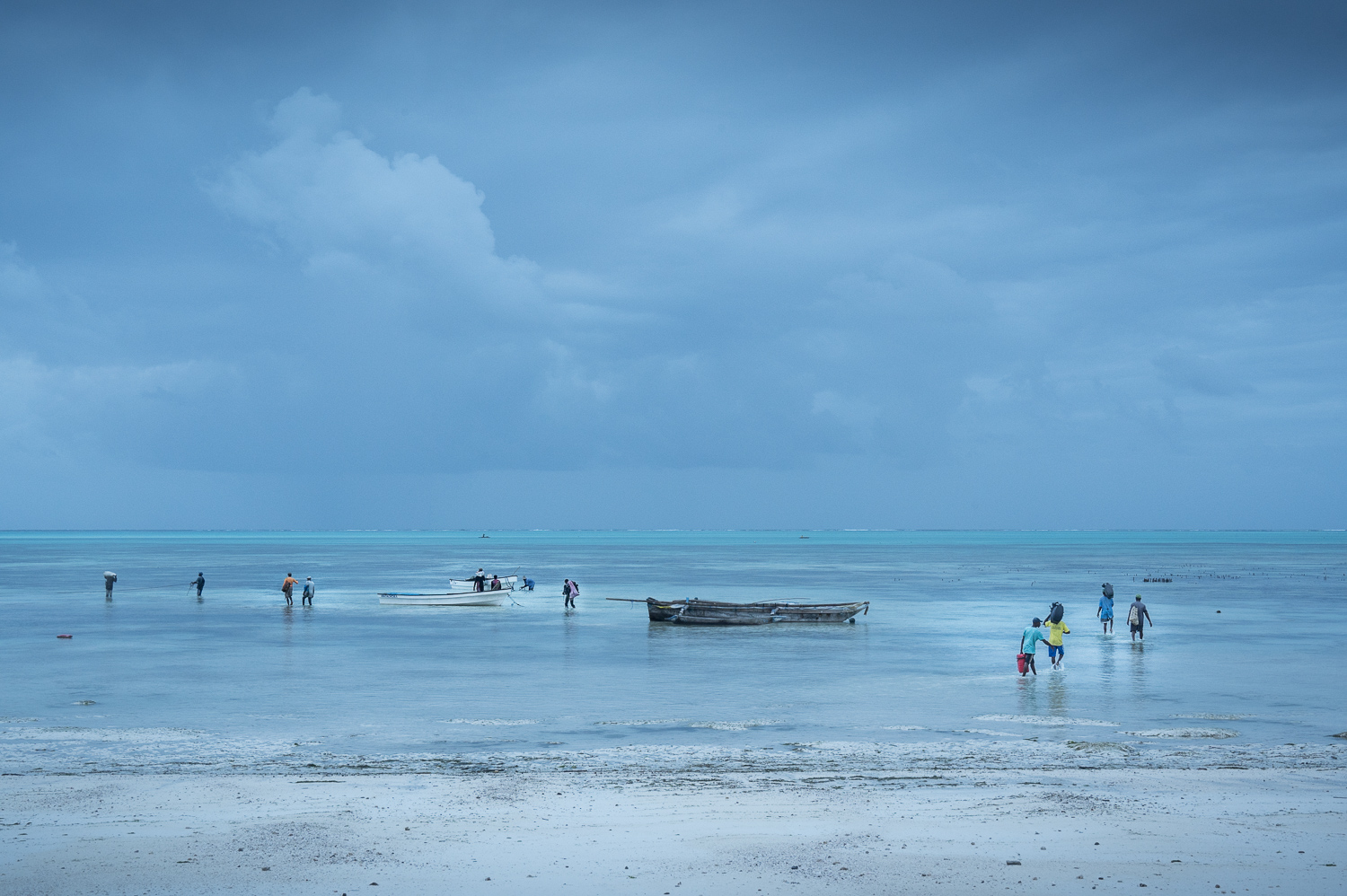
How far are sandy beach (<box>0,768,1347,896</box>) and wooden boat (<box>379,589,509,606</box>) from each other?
3888 centimetres

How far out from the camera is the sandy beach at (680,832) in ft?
37.3

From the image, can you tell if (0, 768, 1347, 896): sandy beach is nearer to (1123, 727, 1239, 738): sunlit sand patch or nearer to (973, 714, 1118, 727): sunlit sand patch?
(1123, 727, 1239, 738): sunlit sand patch

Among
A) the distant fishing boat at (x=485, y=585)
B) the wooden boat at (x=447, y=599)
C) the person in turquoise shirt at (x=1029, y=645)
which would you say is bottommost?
the wooden boat at (x=447, y=599)

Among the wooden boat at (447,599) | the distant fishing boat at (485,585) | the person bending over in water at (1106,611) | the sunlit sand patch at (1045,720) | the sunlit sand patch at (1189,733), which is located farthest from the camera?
the distant fishing boat at (485,585)

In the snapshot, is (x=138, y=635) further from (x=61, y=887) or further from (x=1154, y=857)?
(x=1154, y=857)

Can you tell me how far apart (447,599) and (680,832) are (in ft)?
145

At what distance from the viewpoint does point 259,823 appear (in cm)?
1358

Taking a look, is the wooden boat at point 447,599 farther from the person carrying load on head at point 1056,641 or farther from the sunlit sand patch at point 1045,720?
the sunlit sand patch at point 1045,720

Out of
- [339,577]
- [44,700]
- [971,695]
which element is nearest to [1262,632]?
[971,695]

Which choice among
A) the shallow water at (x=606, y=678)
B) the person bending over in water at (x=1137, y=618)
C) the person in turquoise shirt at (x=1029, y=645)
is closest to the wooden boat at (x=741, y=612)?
the shallow water at (x=606, y=678)

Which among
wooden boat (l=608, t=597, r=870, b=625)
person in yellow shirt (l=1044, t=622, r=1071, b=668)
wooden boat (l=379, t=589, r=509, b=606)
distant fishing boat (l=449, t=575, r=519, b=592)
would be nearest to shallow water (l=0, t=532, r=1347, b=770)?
person in yellow shirt (l=1044, t=622, r=1071, b=668)

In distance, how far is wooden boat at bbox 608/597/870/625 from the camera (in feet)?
146

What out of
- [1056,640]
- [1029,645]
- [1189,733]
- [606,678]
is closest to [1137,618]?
[1056,640]

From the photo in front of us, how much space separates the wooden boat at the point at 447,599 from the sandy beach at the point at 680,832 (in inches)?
1531
